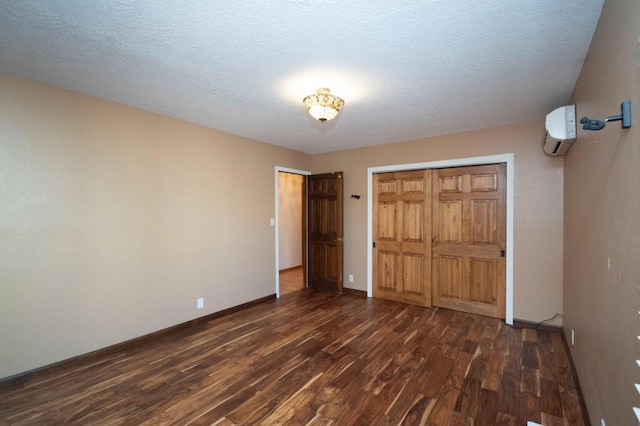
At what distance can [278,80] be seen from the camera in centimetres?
240

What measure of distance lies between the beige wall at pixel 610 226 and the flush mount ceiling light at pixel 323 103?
1735mm

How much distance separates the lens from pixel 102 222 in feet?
9.23

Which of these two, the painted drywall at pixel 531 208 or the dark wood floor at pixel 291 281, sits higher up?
the painted drywall at pixel 531 208

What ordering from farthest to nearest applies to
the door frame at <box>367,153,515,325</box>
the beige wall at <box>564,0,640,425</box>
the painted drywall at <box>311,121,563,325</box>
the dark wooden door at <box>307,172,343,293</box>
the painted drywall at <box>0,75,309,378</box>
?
1. the dark wooden door at <box>307,172,343,293</box>
2. the door frame at <box>367,153,515,325</box>
3. the painted drywall at <box>311,121,563,325</box>
4. the painted drywall at <box>0,75,309,378</box>
5. the beige wall at <box>564,0,640,425</box>

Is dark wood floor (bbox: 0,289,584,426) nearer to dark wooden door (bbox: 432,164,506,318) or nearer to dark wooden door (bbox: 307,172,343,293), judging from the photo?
dark wooden door (bbox: 432,164,506,318)

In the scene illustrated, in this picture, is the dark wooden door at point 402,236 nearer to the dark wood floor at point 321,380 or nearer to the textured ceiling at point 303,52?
the dark wood floor at point 321,380

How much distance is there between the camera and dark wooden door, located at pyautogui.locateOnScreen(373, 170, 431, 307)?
14.0ft

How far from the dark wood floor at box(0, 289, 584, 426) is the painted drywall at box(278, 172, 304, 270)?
343 cm

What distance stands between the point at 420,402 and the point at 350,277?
2936 millimetres

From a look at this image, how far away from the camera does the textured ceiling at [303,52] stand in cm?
158

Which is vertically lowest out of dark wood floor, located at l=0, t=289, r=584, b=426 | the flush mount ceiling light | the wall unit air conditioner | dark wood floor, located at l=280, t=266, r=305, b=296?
dark wood floor, located at l=280, t=266, r=305, b=296

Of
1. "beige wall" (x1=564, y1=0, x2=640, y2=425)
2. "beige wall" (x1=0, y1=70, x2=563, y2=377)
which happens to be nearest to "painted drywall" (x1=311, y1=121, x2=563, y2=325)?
"beige wall" (x1=0, y1=70, x2=563, y2=377)

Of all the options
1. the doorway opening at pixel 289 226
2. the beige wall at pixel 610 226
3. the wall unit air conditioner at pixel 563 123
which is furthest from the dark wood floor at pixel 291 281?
the wall unit air conditioner at pixel 563 123

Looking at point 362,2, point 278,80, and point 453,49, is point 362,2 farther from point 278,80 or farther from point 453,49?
point 278,80
